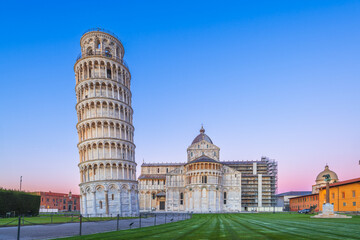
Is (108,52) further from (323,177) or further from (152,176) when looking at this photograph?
(323,177)

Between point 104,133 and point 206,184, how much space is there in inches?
1403

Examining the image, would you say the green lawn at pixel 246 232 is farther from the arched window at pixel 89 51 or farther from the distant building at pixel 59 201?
the distant building at pixel 59 201

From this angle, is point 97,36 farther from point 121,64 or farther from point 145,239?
point 145,239

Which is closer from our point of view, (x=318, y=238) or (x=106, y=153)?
(x=318, y=238)

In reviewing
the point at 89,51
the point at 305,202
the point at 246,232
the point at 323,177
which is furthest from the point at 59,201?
the point at 246,232

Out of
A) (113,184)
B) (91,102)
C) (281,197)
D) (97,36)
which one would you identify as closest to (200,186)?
(113,184)

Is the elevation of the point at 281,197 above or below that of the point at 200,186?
below

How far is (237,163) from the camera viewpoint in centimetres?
9556

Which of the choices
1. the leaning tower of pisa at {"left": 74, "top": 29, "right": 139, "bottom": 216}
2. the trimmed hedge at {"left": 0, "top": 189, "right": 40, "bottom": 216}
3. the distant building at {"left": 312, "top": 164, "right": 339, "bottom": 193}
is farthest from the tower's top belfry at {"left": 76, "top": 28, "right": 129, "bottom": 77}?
the distant building at {"left": 312, "top": 164, "right": 339, "bottom": 193}

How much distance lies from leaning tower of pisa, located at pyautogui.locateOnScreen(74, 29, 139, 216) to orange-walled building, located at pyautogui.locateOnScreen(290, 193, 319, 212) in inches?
1999

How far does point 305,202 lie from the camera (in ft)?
262

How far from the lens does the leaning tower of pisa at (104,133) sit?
157ft

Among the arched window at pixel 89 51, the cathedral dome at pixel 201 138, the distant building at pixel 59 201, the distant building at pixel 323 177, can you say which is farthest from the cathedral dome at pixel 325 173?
the distant building at pixel 59 201

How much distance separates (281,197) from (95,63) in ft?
359
